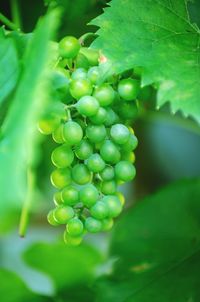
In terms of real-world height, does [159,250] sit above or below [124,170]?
below

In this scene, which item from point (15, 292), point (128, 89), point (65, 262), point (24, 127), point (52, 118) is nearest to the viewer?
point (24, 127)

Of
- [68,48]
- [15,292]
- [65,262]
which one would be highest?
[68,48]

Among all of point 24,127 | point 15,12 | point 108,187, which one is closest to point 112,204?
point 108,187

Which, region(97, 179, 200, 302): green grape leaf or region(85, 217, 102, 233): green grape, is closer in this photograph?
region(85, 217, 102, 233): green grape

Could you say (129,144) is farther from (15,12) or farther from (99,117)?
(15,12)

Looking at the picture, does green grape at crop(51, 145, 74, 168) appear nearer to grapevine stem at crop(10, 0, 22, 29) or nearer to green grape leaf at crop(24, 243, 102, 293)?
grapevine stem at crop(10, 0, 22, 29)

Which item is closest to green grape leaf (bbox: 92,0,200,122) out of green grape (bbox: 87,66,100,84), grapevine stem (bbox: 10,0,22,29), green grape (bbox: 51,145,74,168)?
green grape (bbox: 87,66,100,84)

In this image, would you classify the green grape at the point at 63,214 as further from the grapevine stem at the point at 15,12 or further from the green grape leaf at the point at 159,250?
the grapevine stem at the point at 15,12
